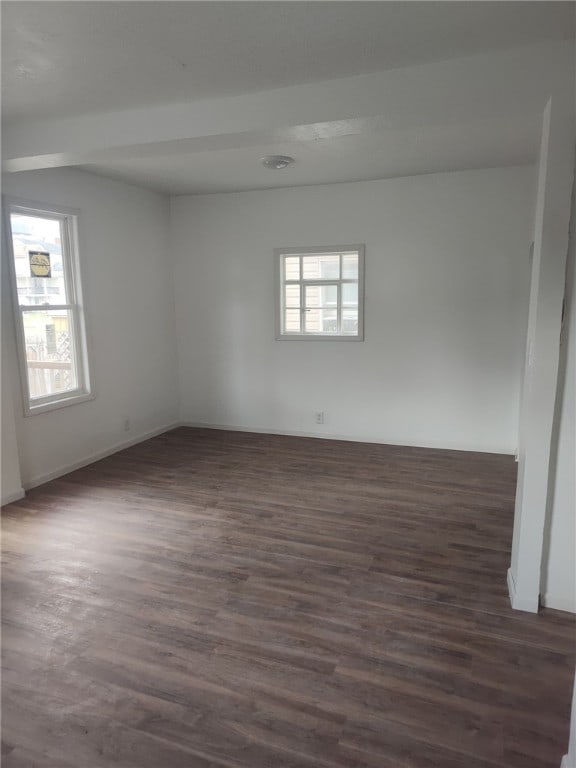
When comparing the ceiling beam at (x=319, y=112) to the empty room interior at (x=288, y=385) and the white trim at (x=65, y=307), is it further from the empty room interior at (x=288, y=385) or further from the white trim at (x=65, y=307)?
the white trim at (x=65, y=307)

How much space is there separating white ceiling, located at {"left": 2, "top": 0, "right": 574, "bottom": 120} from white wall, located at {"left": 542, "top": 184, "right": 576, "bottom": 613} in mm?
907

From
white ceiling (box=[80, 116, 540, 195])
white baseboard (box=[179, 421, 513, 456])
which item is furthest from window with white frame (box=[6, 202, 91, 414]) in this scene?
white baseboard (box=[179, 421, 513, 456])

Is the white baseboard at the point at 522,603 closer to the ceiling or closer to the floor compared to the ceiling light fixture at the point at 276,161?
closer to the floor

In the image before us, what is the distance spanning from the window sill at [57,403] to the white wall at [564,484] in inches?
151

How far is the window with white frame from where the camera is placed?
399cm

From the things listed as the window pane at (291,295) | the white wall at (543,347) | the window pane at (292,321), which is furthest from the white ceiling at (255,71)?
the window pane at (292,321)

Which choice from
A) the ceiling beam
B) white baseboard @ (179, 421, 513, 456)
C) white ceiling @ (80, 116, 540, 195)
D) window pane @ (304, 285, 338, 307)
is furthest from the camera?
window pane @ (304, 285, 338, 307)

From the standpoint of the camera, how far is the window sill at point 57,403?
409cm

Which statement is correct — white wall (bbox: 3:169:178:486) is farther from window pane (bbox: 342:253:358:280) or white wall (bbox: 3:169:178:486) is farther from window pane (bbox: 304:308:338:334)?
window pane (bbox: 342:253:358:280)

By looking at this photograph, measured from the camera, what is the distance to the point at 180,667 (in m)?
2.13

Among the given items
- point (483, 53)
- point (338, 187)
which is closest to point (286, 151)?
point (338, 187)

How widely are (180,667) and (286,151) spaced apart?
138 inches

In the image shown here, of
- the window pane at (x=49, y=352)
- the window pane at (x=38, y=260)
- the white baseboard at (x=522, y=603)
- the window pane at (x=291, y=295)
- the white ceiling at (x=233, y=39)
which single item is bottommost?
the white baseboard at (x=522, y=603)

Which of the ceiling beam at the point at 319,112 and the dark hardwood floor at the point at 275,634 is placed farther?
the ceiling beam at the point at 319,112
